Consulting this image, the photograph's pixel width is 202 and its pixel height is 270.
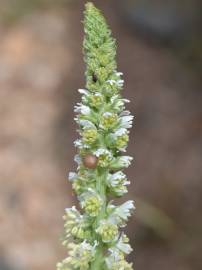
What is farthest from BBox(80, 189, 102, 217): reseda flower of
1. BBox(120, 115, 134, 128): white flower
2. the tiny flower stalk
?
BBox(120, 115, 134, 128): white flower

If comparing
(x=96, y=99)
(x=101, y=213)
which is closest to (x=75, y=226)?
(x=101, y=213)

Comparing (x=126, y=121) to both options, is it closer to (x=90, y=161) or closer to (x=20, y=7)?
(x=90, y=161)

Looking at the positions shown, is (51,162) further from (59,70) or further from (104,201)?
(104,201)

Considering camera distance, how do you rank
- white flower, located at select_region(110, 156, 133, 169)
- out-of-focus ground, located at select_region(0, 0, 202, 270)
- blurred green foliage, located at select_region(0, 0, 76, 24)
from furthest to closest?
blurred green foliage, located at select_region(0, 0, 76, 24) → out-of-focus ground, located at select_region(0, 0, 202, 270) → white flower, located at select_region(110, 156, 133, 169)

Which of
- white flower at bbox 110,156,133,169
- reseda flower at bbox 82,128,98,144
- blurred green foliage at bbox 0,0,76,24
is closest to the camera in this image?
reseda flower at bbox 82,128,98,144

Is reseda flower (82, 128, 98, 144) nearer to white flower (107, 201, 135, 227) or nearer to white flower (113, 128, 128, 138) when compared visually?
white flower (113, 128, 128, 138)

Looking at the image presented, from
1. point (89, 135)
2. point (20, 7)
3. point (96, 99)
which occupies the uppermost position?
point (20, 7)
